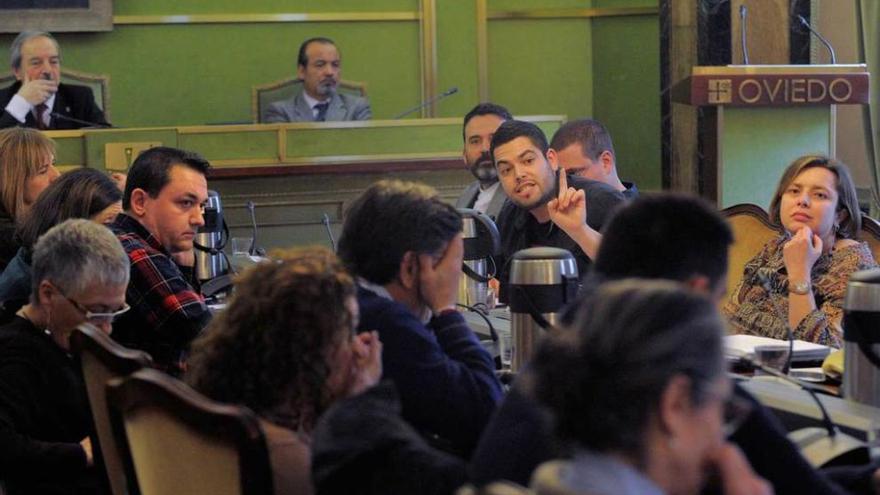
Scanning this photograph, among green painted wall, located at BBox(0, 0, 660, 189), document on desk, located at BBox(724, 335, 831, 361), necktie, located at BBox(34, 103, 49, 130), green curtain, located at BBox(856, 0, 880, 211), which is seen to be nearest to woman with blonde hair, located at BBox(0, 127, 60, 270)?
document on desk, located at BBox(724, 335, 831, 361)

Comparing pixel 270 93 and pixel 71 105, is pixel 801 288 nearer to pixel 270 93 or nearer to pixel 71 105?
pixel 71 105

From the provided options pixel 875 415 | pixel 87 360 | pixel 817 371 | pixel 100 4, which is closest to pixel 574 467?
pixel 875 415

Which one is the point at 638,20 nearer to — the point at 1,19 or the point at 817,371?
the point at 1,19

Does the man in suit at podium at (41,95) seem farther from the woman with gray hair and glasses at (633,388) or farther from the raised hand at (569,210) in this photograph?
the woman with gray hair and glasses at (633,388)

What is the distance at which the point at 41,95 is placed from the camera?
272 inches

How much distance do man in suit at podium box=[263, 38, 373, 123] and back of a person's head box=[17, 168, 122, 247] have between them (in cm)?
444

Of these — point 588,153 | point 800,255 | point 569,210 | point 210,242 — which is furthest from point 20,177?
point 800,255

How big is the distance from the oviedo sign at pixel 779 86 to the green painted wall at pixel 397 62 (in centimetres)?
392

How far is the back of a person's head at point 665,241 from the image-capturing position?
176cm

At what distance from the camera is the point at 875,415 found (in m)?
2.31

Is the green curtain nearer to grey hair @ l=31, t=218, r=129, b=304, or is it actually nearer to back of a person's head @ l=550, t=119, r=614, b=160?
back of a person's head @ l=550, t=119, r=614, b=160

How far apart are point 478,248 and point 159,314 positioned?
39.7 inches

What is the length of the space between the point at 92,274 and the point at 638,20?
6.85 m

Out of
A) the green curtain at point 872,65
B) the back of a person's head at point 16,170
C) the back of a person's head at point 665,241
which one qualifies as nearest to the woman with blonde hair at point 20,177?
the back of a person's head at point 16,170
